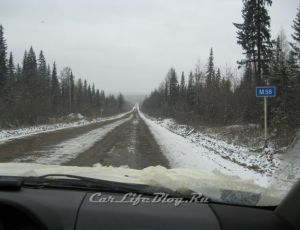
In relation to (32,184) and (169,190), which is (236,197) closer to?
(169,190)

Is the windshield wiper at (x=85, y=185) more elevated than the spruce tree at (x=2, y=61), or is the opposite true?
the spruce tree at (x=2, y=61)

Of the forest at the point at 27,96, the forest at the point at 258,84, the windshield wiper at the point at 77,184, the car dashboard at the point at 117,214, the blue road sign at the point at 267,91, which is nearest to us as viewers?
the car dashboard at the point at 117,214

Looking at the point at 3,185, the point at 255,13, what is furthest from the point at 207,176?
the point at 255,13

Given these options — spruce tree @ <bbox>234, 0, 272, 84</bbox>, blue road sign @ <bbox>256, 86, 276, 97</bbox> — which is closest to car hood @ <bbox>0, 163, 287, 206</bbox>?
blue road sign @ <bbox>256, 86, 276, 97</bbox>

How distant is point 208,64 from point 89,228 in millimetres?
86320

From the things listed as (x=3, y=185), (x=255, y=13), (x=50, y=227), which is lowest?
(x=50, y=227)

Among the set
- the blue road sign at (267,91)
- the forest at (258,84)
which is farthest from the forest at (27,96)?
the blue road sign at (267,91)

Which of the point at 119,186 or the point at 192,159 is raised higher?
the point at 119,186

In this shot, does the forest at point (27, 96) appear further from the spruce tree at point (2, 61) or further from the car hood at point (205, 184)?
the car hood at point (205, 184)

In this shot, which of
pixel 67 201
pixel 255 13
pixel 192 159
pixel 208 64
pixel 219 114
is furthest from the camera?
pixel 208 64

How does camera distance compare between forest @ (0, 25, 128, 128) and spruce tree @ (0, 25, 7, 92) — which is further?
spruce tree @ (0, 25, 7, 92)

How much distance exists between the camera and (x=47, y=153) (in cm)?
1446

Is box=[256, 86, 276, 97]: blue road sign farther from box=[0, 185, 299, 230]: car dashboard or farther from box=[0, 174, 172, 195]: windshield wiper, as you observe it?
box=[0, 185, 299, 230]: car dashboard

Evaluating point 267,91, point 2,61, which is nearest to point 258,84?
point 267,91
